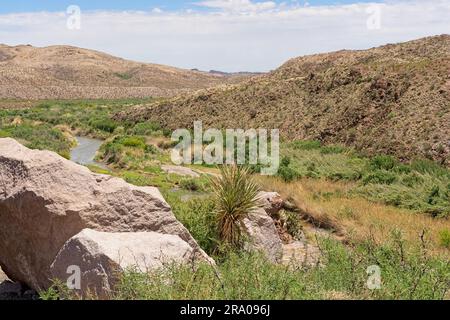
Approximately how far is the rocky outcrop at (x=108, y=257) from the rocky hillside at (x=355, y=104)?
76.7 ft

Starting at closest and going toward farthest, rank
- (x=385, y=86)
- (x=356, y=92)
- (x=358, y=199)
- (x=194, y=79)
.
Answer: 1. (x=358, y=199)
2. (x=385, y=86)
3. (x=356, y=92)
4. (x=194, y=79)

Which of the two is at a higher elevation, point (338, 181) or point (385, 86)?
point (385, 86)

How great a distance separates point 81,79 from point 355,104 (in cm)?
12300

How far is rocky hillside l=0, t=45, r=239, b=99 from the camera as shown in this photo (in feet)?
414

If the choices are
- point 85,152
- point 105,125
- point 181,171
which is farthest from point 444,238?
point 105,125

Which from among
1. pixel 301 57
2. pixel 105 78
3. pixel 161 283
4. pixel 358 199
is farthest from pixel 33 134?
pixel 105 78

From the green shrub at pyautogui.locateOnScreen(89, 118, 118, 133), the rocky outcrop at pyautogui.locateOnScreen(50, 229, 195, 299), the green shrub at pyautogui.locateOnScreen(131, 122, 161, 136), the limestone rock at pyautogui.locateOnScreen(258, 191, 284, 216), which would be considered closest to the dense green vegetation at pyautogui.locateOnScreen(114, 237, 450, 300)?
the rocky outcrop at pyautogui.locateOnScreen(50, 229, 195, 299)

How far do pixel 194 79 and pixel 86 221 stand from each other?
17918cm

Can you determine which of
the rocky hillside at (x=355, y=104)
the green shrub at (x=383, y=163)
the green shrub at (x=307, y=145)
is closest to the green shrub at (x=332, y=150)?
the rocky hillside at (x=355, y=104)

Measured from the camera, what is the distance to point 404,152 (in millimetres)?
31438

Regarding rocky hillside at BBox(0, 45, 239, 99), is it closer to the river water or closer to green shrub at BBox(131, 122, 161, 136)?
green shrub at BBox(131, 122, 161, 136)

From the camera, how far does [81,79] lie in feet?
506

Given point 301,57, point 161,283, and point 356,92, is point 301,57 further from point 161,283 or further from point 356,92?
point 161,283

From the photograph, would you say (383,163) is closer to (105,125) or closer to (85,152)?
(85,152)
